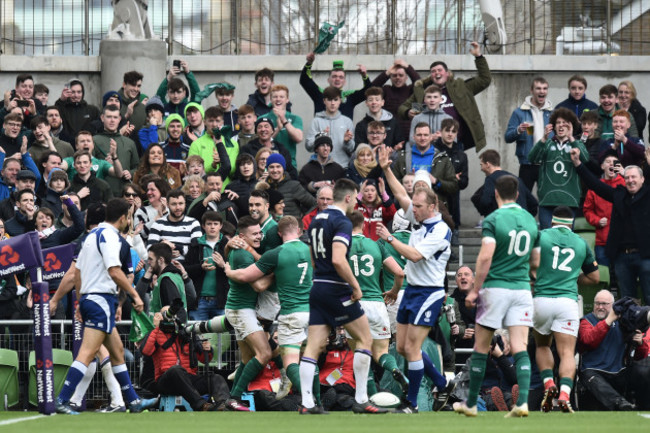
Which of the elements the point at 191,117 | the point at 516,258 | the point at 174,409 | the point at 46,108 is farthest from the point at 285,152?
the point at 516,258

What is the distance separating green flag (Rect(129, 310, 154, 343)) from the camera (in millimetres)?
15484

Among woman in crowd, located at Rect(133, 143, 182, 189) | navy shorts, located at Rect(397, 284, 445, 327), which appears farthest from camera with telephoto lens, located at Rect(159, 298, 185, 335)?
woman in crowd, located at Rect(133, 143, 182, 189)

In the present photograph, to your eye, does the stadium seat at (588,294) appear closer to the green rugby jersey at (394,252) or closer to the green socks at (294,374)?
the green rugby jersey at (394,252)

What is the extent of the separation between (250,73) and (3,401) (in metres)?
9.13

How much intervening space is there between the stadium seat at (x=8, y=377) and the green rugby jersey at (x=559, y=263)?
6.02 m

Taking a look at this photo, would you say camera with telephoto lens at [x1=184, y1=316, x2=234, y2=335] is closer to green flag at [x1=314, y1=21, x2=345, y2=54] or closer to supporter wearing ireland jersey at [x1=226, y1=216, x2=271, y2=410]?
supporter wearing ireland jersey at [x1=226, y1=216, x2=271, y2=410]

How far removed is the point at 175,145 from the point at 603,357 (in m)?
7.13

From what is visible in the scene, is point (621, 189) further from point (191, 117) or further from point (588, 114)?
point (191, 117)

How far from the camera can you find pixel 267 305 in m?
15.8

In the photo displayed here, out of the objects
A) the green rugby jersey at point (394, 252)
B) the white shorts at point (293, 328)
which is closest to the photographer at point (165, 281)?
the white shorts at point (293, 328)

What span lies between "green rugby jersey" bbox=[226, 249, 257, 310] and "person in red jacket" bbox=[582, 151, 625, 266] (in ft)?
18.2

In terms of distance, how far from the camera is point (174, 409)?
50.5ft

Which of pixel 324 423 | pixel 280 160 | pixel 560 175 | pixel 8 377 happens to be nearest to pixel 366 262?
pixel 324 423

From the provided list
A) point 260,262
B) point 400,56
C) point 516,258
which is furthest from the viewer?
point 400,56
